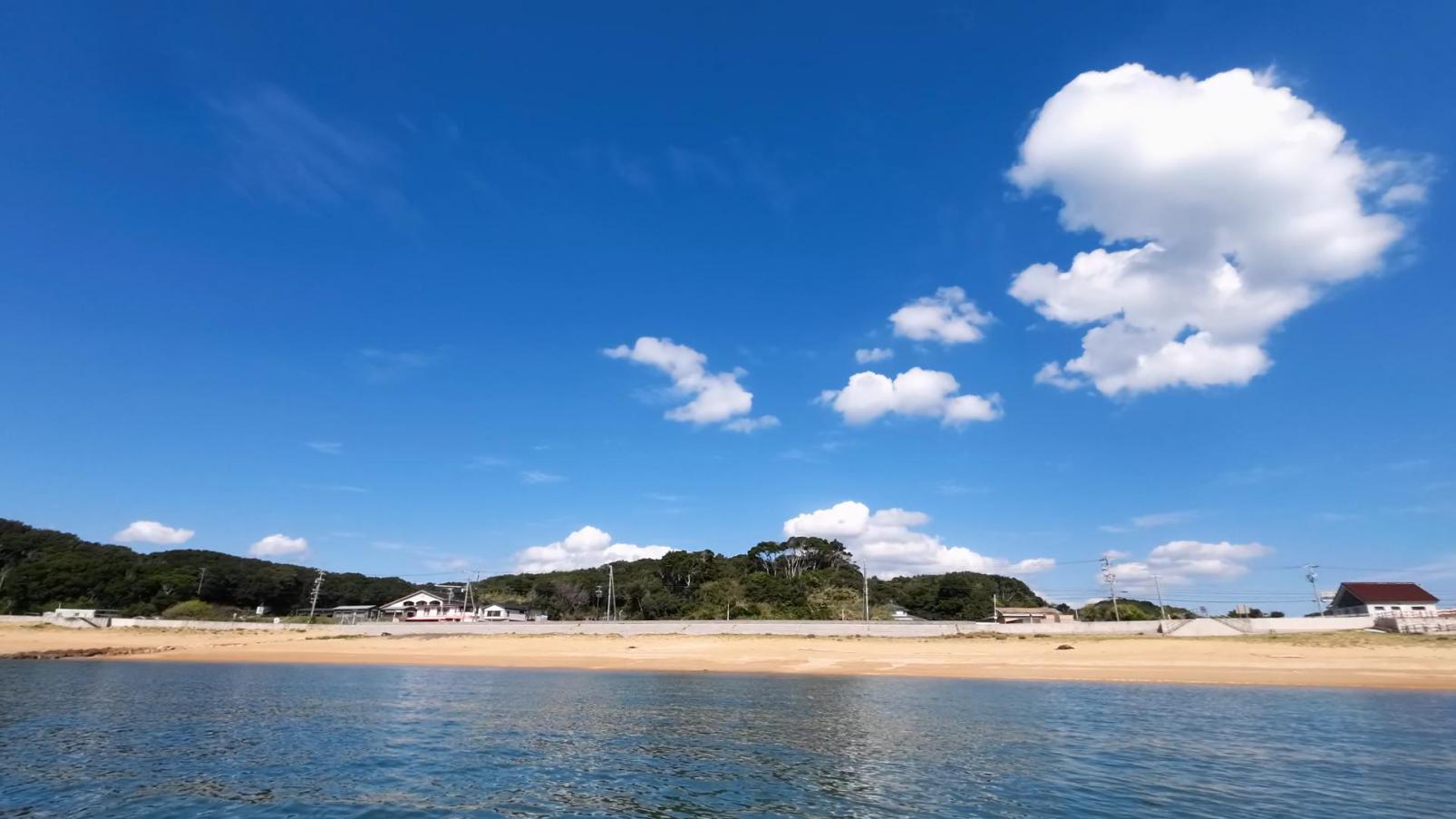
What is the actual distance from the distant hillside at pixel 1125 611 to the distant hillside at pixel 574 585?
48.6 feet

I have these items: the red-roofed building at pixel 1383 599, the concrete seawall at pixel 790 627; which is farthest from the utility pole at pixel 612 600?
the red-roofed building at pixel 1383 599

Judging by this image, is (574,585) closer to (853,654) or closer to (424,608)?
(424,608)

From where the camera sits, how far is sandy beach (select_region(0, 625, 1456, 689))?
39.4 meters

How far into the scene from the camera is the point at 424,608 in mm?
109625

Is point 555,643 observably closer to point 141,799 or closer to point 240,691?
point 240,691

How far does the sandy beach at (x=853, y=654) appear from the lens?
1551 inches

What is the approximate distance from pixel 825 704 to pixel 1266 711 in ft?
52.5

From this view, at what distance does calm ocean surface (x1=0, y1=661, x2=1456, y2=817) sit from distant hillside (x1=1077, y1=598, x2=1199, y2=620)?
62765 millimetres

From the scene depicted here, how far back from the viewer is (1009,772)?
16562 millimetres

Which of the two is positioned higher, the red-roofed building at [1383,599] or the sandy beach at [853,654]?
the red-roofed building at [1383,599]

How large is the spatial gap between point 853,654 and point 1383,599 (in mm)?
71709

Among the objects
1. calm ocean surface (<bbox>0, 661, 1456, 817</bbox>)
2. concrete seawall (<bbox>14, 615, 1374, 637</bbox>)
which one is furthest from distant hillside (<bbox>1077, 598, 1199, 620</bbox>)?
calm ocean surface (<bbox>0, 661, 1456, 817</bbox>)

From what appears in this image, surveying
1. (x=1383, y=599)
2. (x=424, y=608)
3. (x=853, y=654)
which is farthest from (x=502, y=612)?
(x=1383, y=599)

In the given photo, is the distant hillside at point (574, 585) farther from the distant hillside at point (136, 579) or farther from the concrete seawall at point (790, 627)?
the concrete seawall at point (790, 627)
